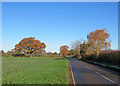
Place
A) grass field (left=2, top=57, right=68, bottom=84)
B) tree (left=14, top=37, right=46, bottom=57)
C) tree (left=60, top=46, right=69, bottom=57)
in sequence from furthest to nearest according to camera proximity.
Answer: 1. tree (left=60, top=46, right=69, bottom=57)
2. tree (left=14, top=37, right=46, bottom=57)
3. grass field (left=2, top=57, right=68, bottom=84)

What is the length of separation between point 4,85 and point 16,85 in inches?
30.7

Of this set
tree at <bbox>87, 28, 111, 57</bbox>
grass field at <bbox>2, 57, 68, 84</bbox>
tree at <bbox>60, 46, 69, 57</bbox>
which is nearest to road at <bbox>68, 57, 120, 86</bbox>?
grass field at <bbox>2, 57, 68, 84</bbox>

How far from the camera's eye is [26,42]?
7750 centimetres

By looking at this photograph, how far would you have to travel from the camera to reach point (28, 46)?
7612cm

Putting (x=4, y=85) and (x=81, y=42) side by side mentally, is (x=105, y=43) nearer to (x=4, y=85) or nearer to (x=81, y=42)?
(x=4, y=85)

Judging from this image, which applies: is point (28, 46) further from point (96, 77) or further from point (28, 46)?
point (96, 77)

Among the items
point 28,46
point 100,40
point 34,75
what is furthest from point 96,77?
point 28,46

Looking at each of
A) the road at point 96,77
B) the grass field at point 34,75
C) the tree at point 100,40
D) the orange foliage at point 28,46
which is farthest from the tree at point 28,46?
the road at point 96,77

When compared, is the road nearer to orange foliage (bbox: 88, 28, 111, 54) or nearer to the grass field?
the grass field

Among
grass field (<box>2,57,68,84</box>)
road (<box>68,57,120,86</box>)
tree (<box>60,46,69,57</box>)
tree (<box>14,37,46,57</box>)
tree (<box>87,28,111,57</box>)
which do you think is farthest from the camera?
tree (<box>60,46,69,57</box>)

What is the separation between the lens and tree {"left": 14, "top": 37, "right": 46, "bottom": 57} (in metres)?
76.3

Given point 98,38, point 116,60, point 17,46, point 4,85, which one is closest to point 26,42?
point 17,46

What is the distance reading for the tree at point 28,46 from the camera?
76312mm

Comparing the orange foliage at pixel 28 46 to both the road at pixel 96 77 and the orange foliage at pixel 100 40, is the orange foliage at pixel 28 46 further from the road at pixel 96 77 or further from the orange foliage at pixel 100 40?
the road at pixel 96 77
